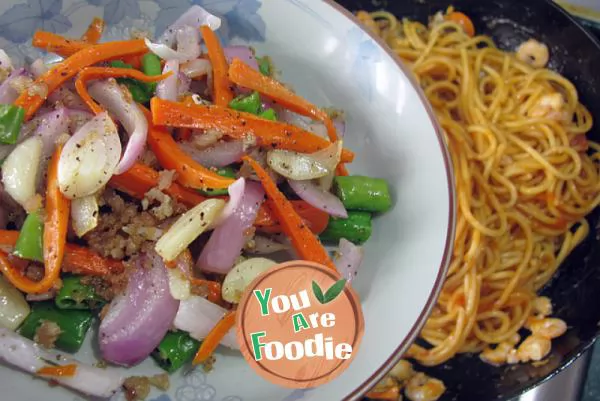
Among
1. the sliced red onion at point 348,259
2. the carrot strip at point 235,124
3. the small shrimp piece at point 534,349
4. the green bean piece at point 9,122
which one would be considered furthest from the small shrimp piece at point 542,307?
the green bean piece at point 9,122

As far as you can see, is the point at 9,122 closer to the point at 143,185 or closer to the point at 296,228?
the point at 143,185

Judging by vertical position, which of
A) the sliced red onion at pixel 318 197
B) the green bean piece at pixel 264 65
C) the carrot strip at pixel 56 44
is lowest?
the carrot strip at pixel 56 44

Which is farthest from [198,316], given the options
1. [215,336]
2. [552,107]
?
[552,107]

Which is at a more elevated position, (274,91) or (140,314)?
(274,91)

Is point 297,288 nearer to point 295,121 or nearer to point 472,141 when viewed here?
point 295,121

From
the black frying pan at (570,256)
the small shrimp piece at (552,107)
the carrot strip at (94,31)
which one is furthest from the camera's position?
the small shrimp piece at (552,107)

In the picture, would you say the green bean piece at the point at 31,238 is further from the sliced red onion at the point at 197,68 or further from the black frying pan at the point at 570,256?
the black frying pan at the point at 570,256

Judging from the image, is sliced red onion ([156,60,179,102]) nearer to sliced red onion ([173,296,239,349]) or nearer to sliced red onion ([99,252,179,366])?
sliced red onion ([99,252,179,366])

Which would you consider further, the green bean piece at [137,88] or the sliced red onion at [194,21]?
the sliced red onion at [194,21]
